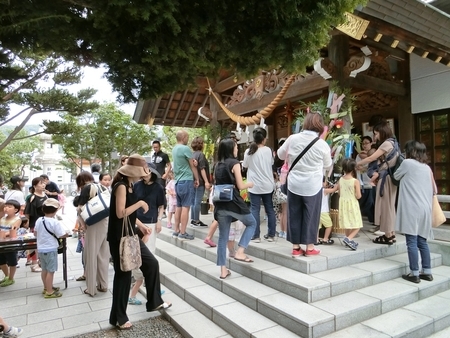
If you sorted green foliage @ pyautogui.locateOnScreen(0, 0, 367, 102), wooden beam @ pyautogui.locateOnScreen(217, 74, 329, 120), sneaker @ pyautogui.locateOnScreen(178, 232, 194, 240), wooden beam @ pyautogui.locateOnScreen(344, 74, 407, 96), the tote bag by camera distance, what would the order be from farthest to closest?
wooden beam @ pyautogui.locateOnScreen(217, 74, 329, 120) < sneaker @ pyautogui.locateOnScreen(178, 232, 194, 240) < wooden beam @ pyautogui.locateOnScreen(344, 74, 407, 96) < the tote bag < green foliage @ pyautogui.locateOnScreen(0, 0, 367, 102)

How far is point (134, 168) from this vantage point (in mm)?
3242

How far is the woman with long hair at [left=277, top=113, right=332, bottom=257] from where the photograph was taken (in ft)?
12.0

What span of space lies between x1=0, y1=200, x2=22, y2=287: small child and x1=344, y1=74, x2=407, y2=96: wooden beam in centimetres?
600

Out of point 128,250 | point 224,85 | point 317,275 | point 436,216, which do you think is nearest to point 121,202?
point 128,250

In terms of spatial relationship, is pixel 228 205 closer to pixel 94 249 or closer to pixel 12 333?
pixel 94 249

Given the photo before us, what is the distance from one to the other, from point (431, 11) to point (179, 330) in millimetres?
5476

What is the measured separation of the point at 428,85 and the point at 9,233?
8.09 m

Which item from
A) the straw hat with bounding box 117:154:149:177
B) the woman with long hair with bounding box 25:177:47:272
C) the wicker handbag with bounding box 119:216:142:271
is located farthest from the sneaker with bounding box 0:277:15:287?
the straw hat with bounding box 117:154:149:177

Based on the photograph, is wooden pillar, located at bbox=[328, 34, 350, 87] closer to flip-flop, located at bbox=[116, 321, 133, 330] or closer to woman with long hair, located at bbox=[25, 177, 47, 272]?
flip-flop, located at bbox=[116, 321, 133, 330]

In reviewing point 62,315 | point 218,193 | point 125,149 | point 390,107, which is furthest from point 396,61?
point 125,149

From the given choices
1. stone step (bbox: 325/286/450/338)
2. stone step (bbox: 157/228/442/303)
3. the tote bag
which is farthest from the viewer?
the tote bag

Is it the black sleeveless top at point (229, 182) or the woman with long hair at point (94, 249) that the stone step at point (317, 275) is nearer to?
the black sleeveless top at point (229, 182)

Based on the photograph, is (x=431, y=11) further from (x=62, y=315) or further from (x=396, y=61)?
(x=62, y=315)

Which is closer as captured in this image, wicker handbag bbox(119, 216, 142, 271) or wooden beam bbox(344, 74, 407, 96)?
wicker handbag bbox(119, 216, 142, 271)
